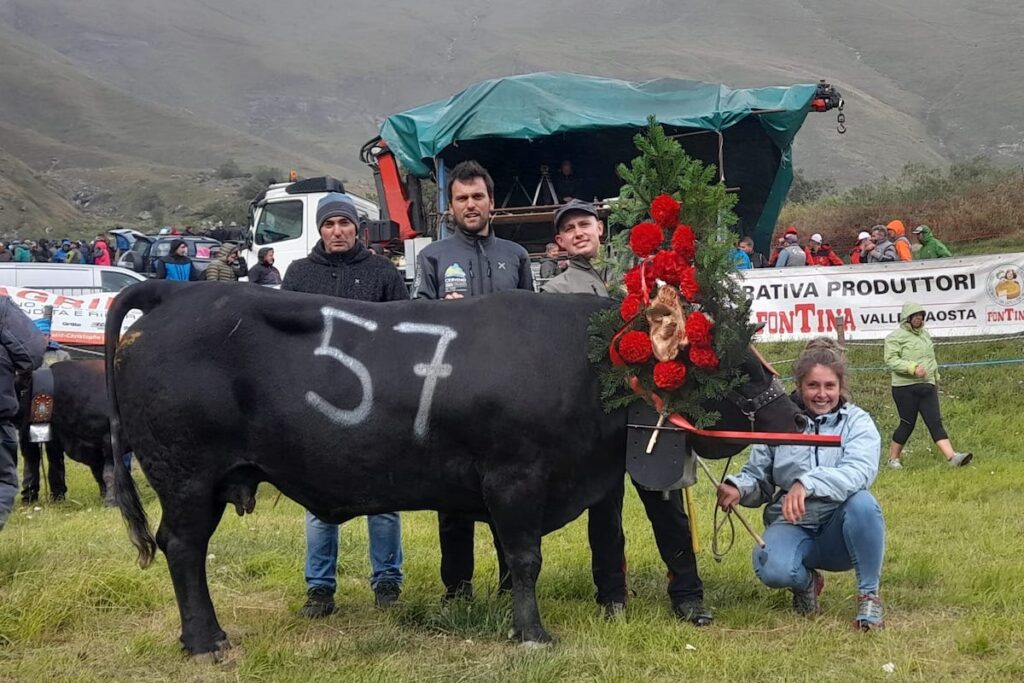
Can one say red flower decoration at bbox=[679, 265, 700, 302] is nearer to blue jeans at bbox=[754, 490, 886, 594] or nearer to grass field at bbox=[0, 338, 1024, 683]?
blue jeans at bbox=[754, 490, 886, 594]

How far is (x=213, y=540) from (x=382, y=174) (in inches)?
395

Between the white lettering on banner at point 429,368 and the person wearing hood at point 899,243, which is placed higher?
the person wearing hood at point 899,243

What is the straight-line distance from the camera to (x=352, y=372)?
4762 mm

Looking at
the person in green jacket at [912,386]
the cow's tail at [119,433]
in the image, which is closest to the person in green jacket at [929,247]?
the person in green jacket at [912,386]

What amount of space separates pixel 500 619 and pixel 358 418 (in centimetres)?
121

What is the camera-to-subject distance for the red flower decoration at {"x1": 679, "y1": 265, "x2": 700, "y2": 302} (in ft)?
15.3

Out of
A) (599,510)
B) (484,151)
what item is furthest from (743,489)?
(484,151)

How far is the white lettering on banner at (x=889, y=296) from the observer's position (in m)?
12.4

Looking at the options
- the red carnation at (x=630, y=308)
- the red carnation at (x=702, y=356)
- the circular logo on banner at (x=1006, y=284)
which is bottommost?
the red carnation at (x=702, y=356)

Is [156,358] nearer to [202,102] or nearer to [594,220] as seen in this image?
[594,220]

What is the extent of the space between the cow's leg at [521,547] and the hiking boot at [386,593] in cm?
102

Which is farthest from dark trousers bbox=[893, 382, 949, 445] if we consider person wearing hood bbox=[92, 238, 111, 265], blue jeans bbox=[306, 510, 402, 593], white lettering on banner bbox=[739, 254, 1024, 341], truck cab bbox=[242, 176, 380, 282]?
person wearing hood bbox=[92, 238, 111, 265]

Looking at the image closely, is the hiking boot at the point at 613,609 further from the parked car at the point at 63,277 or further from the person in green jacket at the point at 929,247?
the parked car at the point at 63,277

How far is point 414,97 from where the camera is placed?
152m
